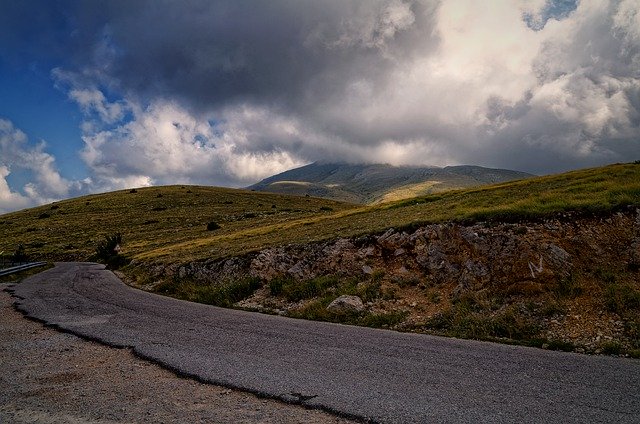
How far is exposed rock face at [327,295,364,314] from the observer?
16.0 meters

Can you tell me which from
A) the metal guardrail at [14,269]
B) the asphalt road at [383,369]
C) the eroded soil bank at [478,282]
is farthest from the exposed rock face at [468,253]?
the metal guardrail at [14,269]

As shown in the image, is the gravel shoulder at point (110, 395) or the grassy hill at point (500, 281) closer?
the gravel shoulder at point (110, 395)

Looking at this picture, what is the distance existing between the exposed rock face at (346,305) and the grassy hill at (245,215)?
7.47m

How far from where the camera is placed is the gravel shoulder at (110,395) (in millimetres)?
6617

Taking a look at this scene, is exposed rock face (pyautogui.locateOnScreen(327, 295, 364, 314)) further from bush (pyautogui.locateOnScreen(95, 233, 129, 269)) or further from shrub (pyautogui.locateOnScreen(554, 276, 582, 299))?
bush (pyautogui.locateOnScreen(95, 233, 129, 269))

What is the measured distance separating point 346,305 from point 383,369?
7.33 meters

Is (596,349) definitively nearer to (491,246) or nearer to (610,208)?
(491,246)

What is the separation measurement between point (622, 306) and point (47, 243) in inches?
3253

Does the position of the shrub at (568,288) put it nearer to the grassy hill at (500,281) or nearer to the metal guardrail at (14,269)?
the grassy hill at (500,281)

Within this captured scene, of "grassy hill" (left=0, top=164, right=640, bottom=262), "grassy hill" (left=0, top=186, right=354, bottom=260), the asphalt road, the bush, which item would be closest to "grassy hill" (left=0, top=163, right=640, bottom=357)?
"grassy hill" (left=0, top=164, right=640, bottom=262)

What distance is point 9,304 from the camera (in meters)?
18.8

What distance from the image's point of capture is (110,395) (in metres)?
7.61

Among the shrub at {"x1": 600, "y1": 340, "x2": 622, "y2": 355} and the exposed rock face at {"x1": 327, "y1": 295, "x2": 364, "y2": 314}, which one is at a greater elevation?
the exposed rock face at {"x1": 327, "y1": 295, "x2": 364, "y2": 314}

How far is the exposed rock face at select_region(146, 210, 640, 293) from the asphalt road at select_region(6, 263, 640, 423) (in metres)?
5.75
